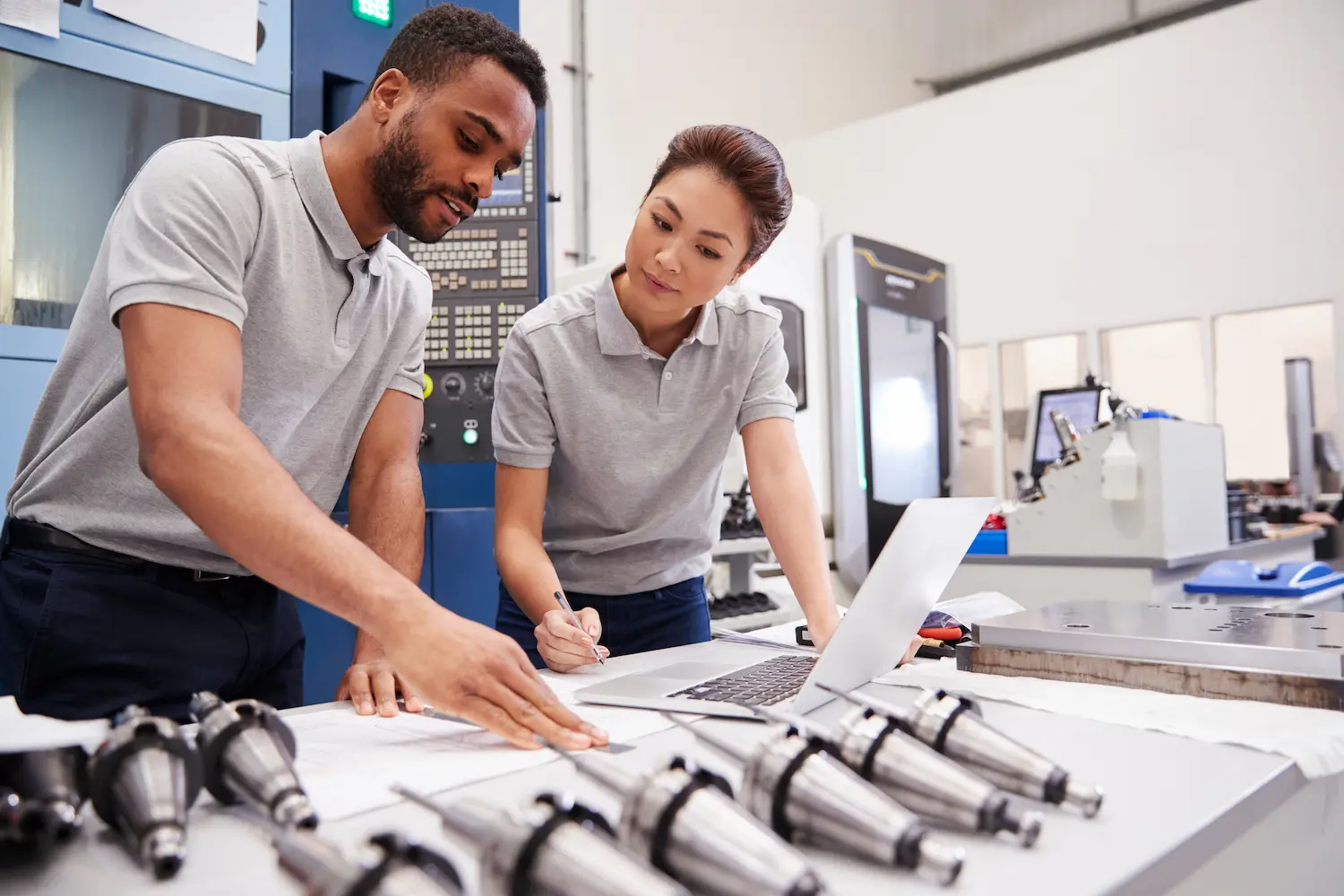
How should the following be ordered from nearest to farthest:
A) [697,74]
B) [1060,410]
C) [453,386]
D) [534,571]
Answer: [534,571]
[453,386]
[1060,410]
[697,74]

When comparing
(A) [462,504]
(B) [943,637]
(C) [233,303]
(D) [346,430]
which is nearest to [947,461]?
(A) [462,504]

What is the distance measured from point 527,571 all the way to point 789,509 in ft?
1.40

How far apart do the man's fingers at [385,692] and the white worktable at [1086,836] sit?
0.45ft

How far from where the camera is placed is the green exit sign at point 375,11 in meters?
2.15

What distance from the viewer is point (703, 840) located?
0.46 meters

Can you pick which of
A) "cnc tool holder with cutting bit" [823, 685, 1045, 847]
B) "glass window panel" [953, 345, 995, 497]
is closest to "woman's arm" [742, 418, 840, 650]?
"cnc tool holder with cutting bit" [823, 685, 1045, 847]

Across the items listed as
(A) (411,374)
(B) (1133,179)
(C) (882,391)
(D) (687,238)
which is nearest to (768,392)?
(D) (687,238)

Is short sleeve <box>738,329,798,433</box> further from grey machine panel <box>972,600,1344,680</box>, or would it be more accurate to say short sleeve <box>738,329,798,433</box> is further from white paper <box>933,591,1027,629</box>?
grey machine panel <box>972,600,1344,680</box>

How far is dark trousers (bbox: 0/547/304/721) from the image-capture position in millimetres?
1118

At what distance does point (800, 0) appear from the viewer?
22.9 ft

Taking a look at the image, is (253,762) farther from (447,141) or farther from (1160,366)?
(1160,366)

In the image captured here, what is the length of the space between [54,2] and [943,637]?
73.1 inches

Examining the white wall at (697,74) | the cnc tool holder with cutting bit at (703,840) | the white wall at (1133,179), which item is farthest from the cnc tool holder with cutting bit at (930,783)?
the white wall at (1133,179)

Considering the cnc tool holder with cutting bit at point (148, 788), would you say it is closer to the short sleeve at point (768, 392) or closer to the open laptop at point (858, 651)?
the open laptop at point (858, 651)
